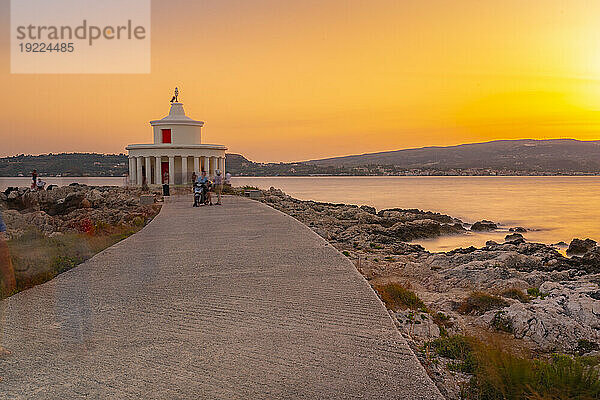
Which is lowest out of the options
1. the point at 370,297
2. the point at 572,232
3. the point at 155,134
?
the point at 572,232

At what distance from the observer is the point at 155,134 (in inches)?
1490

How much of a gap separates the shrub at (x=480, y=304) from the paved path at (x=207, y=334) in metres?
1.78

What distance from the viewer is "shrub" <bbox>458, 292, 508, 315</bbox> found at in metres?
8.42

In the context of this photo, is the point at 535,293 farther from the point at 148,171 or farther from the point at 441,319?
the point at 148,171

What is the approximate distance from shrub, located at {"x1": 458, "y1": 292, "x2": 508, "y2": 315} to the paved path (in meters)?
1.78

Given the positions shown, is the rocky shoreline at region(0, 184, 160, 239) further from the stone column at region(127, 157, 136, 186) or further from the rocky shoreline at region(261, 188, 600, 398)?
the rocky shoreline at region(261, 188, 600, 398)

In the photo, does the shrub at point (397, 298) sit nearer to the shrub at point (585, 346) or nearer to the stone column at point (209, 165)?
the shrub at point (585, 346)

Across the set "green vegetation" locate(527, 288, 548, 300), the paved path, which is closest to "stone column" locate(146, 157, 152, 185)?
the paved path

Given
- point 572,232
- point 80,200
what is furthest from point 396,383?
point 572,232

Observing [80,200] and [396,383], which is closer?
[396,383]

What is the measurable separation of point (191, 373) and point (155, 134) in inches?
1374

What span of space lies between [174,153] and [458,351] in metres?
32.5

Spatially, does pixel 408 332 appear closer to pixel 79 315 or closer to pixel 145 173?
pixel 79 315

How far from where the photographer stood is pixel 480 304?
28.0 ft
